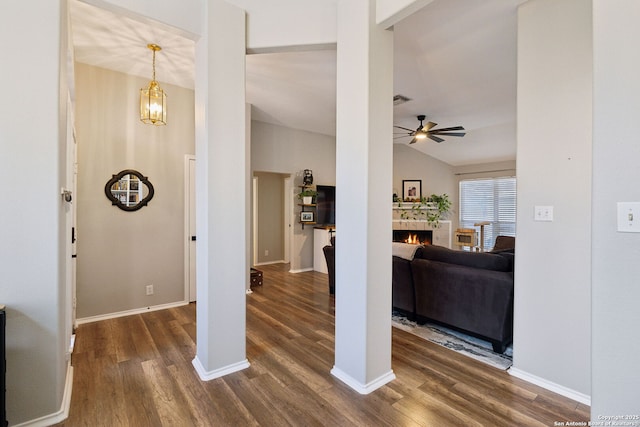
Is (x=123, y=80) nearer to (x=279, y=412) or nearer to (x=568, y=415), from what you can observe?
(x=279, y=412)

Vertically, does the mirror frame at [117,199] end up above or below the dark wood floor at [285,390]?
above

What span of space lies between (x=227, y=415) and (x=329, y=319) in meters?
1.76

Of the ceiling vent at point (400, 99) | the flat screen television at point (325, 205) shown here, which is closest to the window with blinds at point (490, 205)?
the flat screen television at point (325, 205)

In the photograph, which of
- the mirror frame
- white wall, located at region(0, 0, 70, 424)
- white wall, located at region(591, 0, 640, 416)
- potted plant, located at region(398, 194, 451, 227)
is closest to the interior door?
the mirror frame

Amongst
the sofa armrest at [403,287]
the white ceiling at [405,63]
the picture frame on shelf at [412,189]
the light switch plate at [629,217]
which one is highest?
the white ceiling at [405,63]

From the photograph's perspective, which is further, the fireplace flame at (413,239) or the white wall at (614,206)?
the fireplace flame at (413,239)

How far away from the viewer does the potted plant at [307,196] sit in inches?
242

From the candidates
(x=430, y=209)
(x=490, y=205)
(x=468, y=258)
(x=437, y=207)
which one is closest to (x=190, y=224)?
(x=468, y=258)

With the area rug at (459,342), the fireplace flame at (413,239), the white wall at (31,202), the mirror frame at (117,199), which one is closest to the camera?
the white wall at (31,202)

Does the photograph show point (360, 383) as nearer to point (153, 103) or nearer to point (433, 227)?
point (153, 103)

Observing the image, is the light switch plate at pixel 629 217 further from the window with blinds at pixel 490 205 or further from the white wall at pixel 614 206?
the window with blinds at pixel 490 205

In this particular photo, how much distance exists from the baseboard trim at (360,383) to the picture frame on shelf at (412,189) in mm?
A: 6071

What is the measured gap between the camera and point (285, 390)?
6.88 feet

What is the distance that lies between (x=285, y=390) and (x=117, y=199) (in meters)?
2.94
